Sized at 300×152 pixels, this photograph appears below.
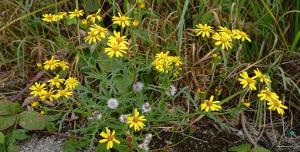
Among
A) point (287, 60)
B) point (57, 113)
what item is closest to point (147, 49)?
point (57, 113)

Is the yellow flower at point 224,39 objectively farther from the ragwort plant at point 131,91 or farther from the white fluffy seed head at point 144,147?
the white fluffy seed head at point 144,147

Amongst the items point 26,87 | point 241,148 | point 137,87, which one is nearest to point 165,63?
point 137,87

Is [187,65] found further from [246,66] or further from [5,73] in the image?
[5,73]

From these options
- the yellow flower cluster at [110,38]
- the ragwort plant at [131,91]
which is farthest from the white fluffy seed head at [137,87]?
the yellow flower cluster at [110,38]

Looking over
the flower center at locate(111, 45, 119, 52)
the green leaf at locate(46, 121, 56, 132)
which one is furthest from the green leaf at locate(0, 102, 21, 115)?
the flower center at locate(111, 45, 119, 52)

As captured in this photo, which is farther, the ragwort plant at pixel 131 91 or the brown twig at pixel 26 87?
the brown twig at pixel 26 87
